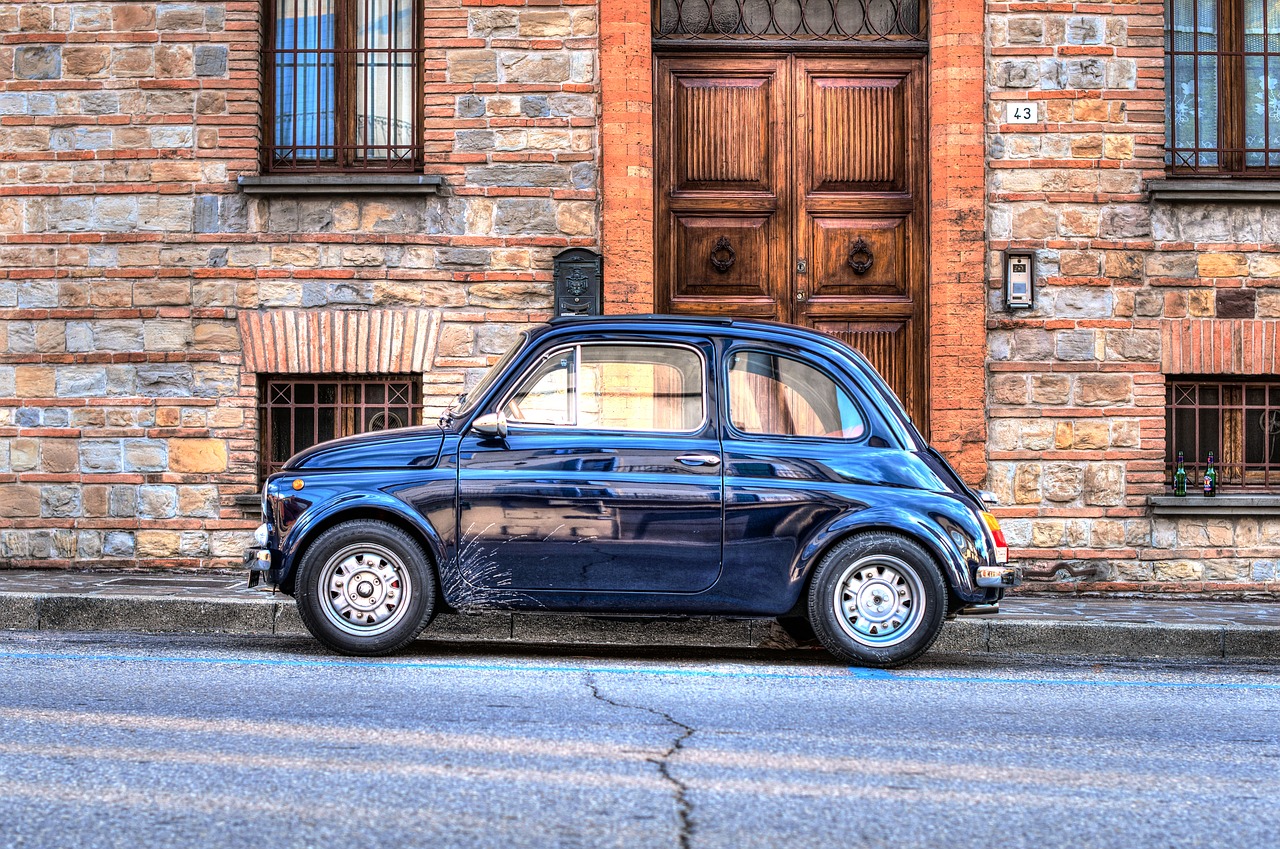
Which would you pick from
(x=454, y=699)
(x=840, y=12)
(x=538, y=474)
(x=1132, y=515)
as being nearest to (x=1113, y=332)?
(x=1132, y=515)

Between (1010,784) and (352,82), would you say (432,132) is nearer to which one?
(352,82)

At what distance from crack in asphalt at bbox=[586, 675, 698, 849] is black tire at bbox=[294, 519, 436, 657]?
117 centimetres

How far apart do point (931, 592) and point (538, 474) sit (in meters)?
2.03

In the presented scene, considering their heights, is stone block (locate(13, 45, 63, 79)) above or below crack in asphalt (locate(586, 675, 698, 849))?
above

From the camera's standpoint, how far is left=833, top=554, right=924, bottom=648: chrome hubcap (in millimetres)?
7426

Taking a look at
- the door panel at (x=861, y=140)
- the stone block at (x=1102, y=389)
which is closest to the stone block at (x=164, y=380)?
the door panel at (x=861, y=140)

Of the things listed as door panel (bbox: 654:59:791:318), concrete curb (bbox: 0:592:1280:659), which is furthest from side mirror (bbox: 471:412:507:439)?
door panel (bbox: 654:59:791:318)

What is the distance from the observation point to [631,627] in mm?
8836

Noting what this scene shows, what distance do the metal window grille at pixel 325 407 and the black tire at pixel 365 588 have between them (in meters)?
4.09

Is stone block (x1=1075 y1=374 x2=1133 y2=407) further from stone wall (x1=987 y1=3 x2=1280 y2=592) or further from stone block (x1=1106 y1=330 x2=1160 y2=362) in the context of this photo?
stone block (x1=1106 y1=330 x2=1160 y2=362)

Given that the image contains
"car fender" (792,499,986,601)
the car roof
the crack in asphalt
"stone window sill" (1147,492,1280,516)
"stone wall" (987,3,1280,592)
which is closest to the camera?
the crack in asphalt

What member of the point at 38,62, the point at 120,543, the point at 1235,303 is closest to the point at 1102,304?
the point at 1235,303

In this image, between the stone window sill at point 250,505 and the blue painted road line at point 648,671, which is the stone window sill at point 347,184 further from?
the blue painted road line at point 648,671

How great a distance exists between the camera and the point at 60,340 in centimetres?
1143
